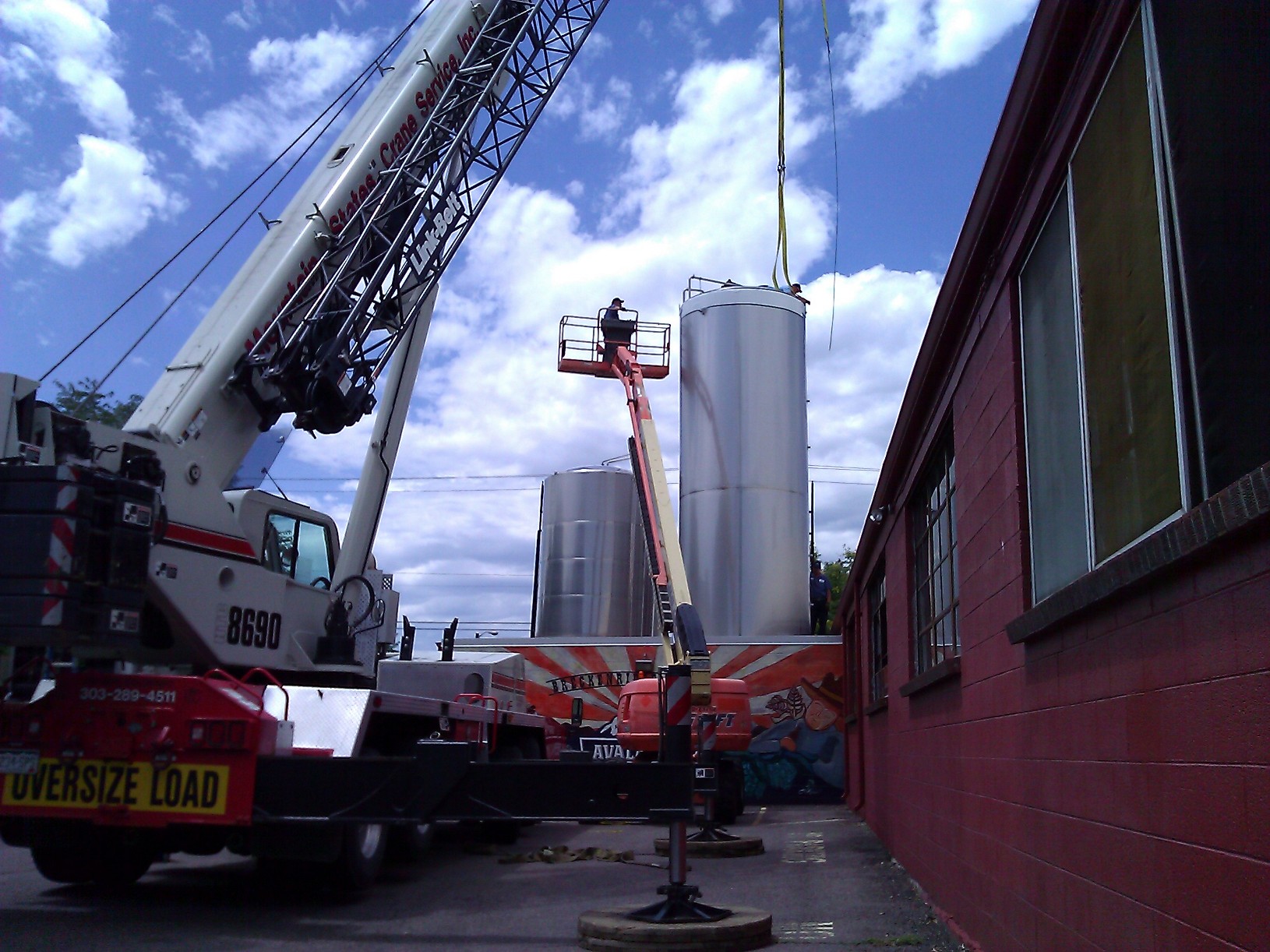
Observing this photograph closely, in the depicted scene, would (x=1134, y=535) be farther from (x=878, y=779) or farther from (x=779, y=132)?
(x=779, y=132)

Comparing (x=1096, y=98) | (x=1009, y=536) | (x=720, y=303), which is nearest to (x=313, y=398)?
(x=1009, y=536)

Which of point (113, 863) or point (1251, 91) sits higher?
point (1251, 91)

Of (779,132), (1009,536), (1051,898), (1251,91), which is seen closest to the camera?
(1251,91)

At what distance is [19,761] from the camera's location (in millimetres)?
6754

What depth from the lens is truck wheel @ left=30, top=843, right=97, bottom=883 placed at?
803 cm

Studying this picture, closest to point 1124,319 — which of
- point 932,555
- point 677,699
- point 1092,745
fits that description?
point 1092,745

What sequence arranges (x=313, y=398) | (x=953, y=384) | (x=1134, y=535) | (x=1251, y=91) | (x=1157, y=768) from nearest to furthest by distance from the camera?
(x=1251, y=91) → (x=1157, y=768) → (x=1134, y=535) → (x=953, y=384) → (x=313, y=398)

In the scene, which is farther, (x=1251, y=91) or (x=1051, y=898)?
(x=1051, y=898)

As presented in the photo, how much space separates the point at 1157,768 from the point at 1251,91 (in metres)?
1.86

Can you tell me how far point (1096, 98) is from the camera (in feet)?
13.1

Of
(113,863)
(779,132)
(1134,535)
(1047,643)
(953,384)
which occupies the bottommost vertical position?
(113,863)

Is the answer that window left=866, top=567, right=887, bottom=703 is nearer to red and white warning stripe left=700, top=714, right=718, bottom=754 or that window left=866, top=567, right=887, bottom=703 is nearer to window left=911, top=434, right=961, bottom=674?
red and white warning stripe left=700, top=714, right=718, bottom=754

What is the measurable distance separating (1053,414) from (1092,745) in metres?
1.45

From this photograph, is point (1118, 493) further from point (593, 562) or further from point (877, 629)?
point (593, 562)
